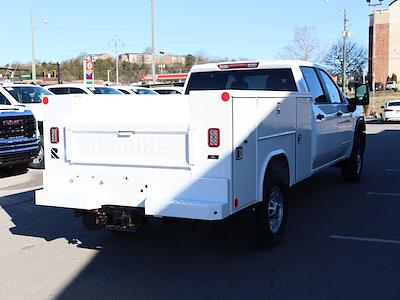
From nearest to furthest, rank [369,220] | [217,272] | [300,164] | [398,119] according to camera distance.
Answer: [217,272], [300,164], [369,220], [398,119]

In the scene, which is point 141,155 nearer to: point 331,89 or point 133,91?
point 331,89

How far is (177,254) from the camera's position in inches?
221

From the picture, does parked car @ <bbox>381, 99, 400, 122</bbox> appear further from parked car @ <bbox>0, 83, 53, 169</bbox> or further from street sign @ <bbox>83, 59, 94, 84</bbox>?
parked car @ <bbox>0, 83, 53, 169</bbox>

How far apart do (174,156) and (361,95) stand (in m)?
→ 5.74

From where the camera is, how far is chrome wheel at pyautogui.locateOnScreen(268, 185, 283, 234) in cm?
563

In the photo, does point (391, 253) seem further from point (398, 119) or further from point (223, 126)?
point (398, 119)

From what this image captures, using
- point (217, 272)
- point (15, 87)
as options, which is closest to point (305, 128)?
point (217, 272)

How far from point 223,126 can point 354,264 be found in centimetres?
206

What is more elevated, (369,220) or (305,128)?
(305,128)

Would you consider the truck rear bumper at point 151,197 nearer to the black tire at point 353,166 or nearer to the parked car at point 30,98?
the black tire at point 353,166

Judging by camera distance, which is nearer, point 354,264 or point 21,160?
point 354,264

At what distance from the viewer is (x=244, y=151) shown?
188 inches

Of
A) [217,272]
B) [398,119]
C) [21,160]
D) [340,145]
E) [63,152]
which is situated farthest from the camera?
[398,119]

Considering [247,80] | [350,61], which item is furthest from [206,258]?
[350,61]
